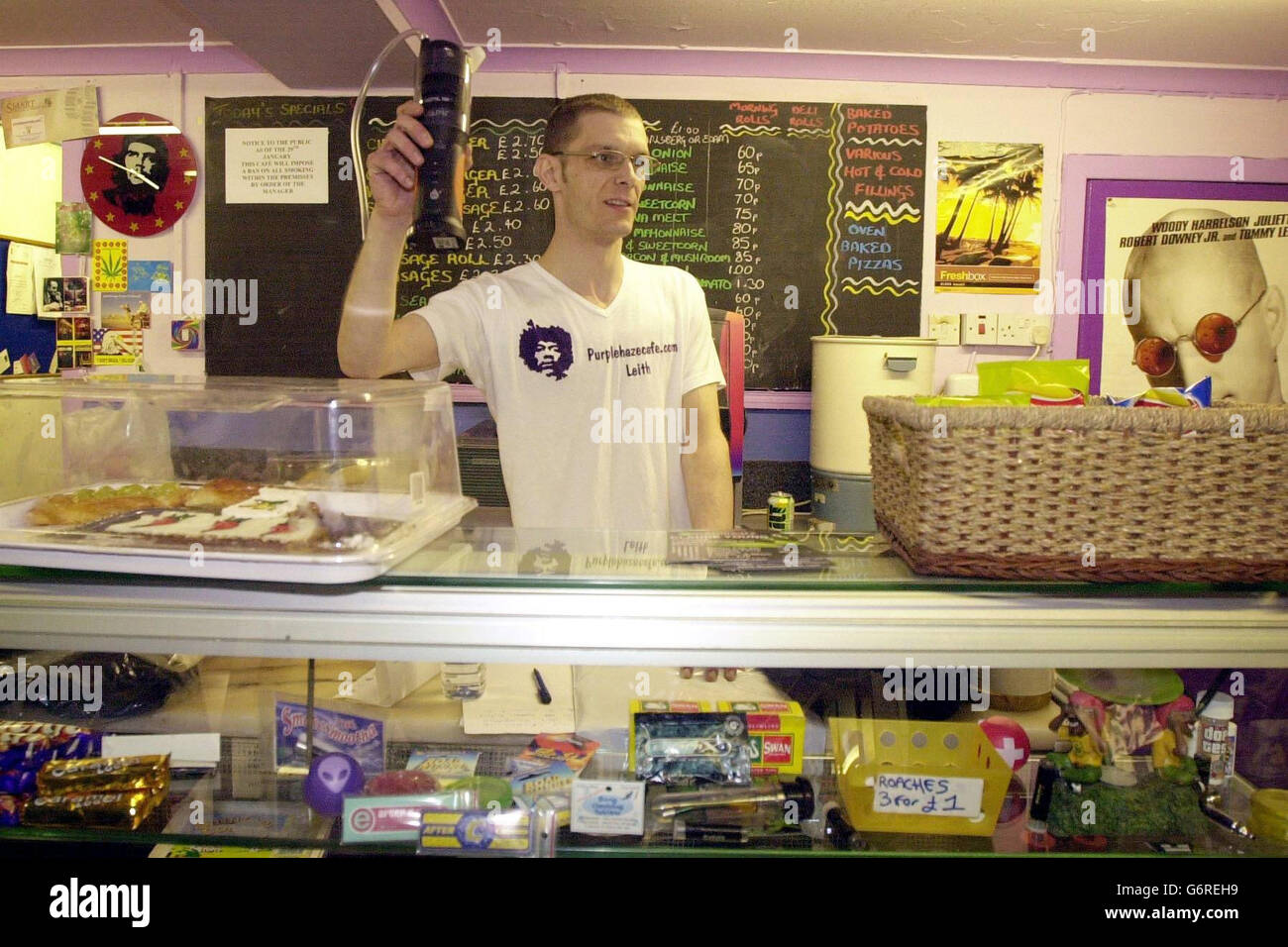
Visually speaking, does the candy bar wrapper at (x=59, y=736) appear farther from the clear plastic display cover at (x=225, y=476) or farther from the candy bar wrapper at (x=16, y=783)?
the clear plastic display cover at (x=225, y=476)

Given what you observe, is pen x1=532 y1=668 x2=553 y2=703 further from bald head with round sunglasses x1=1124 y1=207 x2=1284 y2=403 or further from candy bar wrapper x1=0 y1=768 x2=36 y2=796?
bald head with round sunglasses x1=1124 y1=207 x2=1284 y2=403

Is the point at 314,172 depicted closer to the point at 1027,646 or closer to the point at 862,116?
the point at 862,116

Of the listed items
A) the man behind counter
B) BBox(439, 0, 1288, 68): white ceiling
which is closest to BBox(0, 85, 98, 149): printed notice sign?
BBox(439, 0, 1288, 68): white ceiling

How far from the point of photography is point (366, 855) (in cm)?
108

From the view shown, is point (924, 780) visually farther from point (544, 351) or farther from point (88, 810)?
point (544, 351)

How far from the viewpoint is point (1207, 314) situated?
409 centimetres

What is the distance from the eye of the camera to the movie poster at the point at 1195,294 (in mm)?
4082

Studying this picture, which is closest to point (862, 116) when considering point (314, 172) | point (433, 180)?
point (314, 172)

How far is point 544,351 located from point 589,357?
4.0 inches

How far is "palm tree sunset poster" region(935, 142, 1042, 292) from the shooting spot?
4043 mm

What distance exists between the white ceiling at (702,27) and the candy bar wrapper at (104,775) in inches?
105

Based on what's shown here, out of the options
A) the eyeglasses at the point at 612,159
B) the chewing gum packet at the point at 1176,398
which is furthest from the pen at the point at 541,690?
the eyeglasses at the point at 612,159

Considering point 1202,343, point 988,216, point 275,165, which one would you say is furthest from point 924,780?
point 275,165

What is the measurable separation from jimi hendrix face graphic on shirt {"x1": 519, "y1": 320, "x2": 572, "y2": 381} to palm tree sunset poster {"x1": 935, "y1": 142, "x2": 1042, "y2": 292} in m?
2.57
